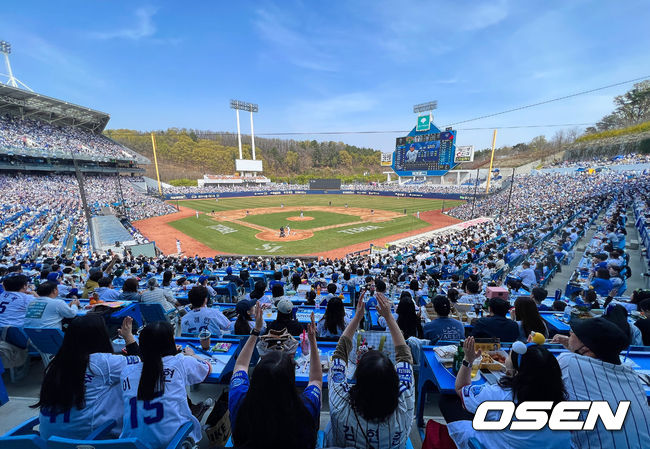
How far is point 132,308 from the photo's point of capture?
633 cm

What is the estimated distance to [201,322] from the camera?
→ 5.13 m

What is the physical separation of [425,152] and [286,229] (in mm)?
46584

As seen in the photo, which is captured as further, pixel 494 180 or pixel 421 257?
pixel 494 180

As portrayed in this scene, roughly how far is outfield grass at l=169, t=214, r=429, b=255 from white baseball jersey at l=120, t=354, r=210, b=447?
64.7 ft

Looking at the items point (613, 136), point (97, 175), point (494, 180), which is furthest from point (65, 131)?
point (613, 136)

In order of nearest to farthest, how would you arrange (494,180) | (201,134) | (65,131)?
(65,131) → (494,180) → (201,134)

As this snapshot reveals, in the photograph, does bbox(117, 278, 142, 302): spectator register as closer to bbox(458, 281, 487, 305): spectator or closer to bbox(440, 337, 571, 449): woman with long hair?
bbox(440, 337, 571, 449): woman with long hair

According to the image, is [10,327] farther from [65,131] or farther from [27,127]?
[65,131]

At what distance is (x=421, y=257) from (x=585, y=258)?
6.97 meters

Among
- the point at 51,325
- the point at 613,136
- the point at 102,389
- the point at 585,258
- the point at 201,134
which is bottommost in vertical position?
the point at 585,258

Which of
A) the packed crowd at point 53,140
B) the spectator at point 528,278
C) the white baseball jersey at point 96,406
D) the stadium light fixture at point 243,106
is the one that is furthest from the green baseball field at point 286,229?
the stadium light fixture at point 243,106

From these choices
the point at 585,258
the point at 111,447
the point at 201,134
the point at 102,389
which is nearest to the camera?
the point at 111,447

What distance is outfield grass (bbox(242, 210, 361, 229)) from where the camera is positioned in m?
33.3

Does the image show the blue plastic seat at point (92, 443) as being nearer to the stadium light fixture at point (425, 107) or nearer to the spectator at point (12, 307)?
the spectator at point (12, 307)
